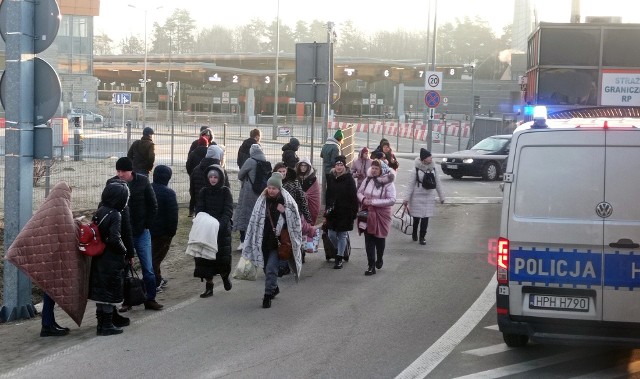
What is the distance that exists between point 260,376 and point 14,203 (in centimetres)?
386

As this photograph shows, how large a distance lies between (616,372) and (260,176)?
6.74 meters

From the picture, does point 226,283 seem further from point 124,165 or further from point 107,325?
point 107,325

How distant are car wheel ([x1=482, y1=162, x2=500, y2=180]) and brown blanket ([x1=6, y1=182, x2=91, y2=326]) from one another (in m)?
23.3

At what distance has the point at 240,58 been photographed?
100062 mm

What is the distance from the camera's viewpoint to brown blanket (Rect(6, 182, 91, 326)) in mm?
9117

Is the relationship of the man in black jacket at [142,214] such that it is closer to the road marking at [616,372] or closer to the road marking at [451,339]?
the road marking at [451,339]

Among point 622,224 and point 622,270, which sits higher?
point 622,224

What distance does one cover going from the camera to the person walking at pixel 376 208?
1303 centimetres

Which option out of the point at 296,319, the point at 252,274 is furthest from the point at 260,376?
the point at 252,274

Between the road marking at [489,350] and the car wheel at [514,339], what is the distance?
0.23 ft

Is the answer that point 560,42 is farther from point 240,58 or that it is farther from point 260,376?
point 240,58

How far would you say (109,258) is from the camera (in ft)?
30.3

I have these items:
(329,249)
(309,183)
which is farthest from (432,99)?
(329,249)

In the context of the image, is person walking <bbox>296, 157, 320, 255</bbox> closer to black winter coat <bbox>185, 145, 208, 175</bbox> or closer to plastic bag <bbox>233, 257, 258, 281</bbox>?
black winter coat <bbox>185, 145, 208, 175</bbox>
